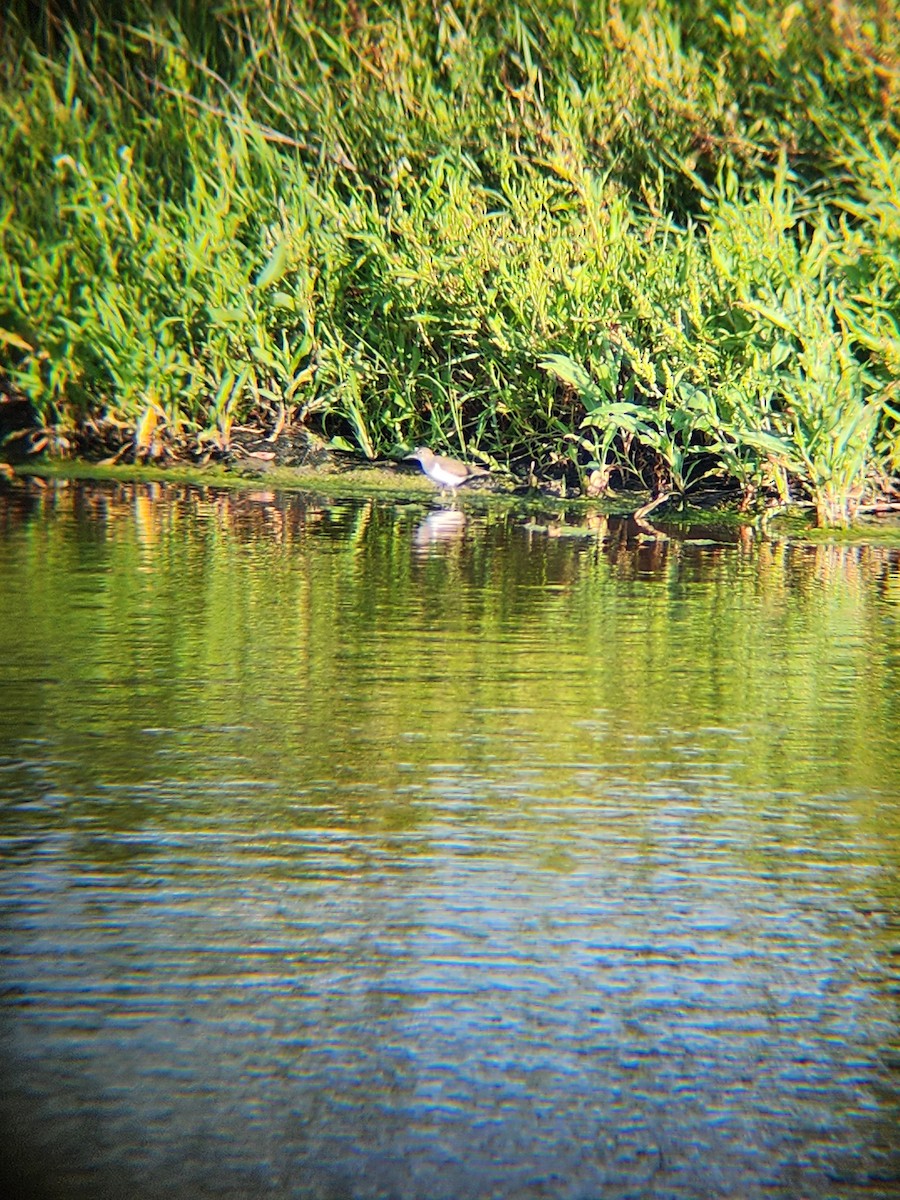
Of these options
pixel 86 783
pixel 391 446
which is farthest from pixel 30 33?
pixel 86 783

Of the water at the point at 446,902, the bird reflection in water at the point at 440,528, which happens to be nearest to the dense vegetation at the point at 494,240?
the bird reflection in water at the point at 440,528

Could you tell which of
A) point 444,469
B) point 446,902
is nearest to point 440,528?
point 444,469

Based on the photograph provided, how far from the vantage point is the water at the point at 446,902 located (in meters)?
1.16

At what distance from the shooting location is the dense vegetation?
438 cm

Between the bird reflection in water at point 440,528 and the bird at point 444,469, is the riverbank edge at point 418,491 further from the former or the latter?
the bird reflection in water at point 440,528

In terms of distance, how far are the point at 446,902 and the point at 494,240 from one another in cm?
361

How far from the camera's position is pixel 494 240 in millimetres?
4840

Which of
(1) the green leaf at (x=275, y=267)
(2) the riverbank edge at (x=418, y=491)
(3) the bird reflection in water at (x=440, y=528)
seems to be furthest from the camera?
(1) the green leaf at (x=275, y=267)

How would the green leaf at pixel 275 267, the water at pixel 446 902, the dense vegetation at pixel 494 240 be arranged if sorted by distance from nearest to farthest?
the water at pixel 446 902 < the dense vegetation at pixel 494 240 < the green leaf at pixel 275 267

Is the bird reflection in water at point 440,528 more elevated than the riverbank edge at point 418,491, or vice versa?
the riverbank edge at point 418,491

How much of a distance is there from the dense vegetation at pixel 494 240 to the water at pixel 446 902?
1626 millimetres

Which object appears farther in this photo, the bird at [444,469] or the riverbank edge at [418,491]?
the bird at [444,469]

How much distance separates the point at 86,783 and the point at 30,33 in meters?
5.98

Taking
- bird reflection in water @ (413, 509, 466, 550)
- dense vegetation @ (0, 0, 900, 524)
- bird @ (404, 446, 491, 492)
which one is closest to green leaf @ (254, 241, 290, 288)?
dense vegetation @ (0, 0, 900, 524)
